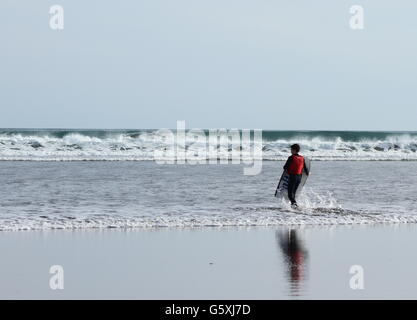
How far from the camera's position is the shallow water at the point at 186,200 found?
13375 mm

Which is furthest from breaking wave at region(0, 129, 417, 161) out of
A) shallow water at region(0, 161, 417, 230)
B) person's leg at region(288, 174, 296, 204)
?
person's leg at region(288, 174, 296, 204)

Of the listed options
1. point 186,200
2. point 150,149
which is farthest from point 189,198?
point 150,149

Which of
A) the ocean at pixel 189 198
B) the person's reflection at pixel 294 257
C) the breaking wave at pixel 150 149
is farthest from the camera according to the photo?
the breaking wave at pixel 150 149

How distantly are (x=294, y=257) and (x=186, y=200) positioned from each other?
708 centimetres


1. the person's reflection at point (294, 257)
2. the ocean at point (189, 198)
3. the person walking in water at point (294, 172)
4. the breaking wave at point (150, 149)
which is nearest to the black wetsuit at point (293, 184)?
the person walking in water at point (294, 172)

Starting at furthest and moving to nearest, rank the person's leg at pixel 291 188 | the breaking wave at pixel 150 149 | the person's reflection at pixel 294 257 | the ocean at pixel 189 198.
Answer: the breaking wave at pixel 150 149 → the person's leg at pixel 291 188 → the ocean at pixel 189 198 → the person's reflection at pixel 294 257

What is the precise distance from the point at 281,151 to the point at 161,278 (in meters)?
35.9

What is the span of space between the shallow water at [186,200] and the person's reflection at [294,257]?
1628 millimetres

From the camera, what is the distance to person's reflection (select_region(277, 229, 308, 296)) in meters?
7.95

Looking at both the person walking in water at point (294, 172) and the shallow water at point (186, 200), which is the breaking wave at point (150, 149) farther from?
the person walking in water at point (294, 172)

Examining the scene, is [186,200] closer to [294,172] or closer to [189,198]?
[189,198]

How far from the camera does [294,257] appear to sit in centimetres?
957
